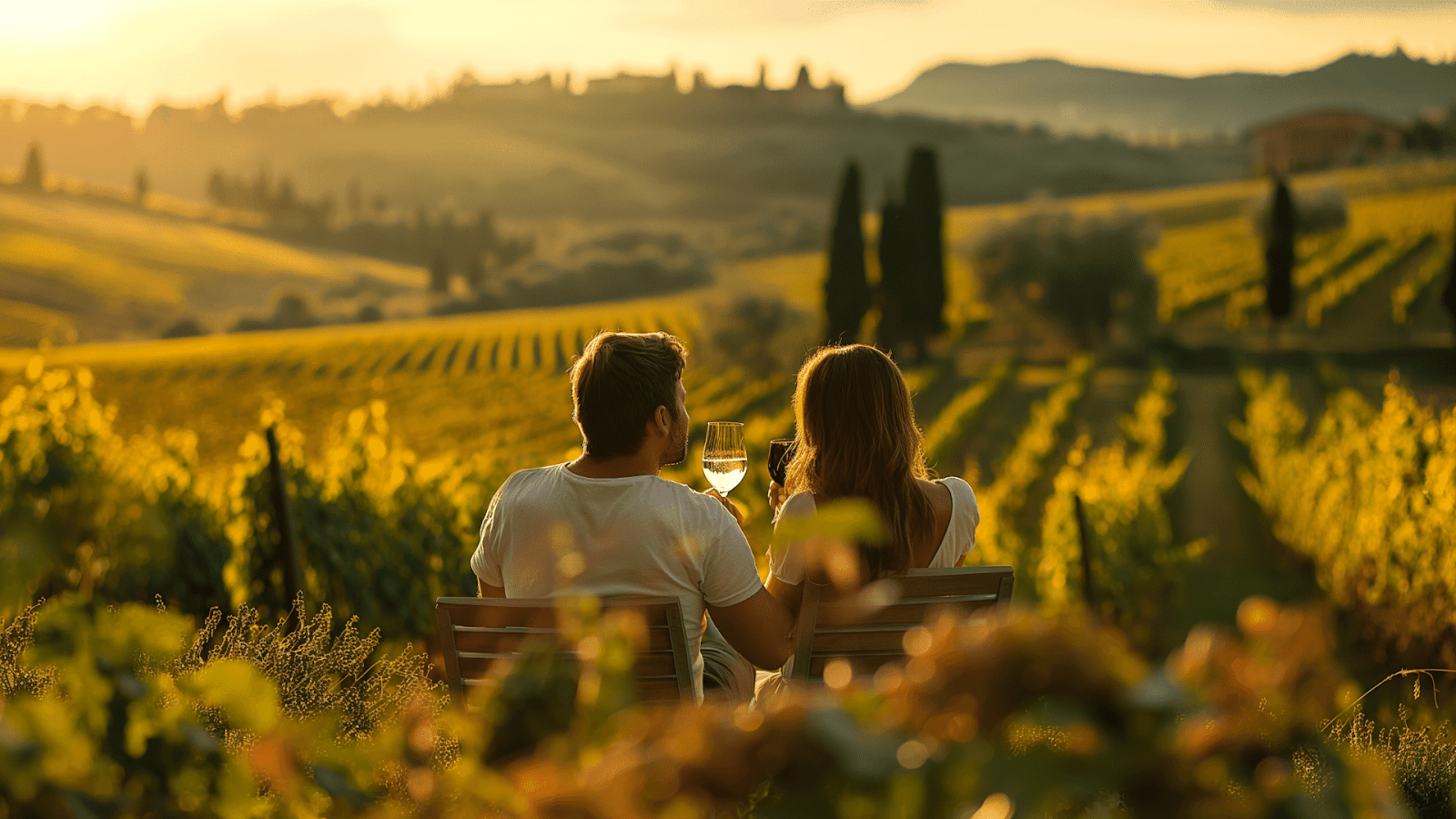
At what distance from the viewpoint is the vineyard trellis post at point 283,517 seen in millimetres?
4547

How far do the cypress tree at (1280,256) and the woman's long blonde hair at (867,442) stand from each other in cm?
3386

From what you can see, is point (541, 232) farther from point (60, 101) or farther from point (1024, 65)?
point (1024, 65)

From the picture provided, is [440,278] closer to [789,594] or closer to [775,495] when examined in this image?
[775,495]

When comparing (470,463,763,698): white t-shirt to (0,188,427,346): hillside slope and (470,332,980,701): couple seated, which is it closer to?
(470,332,980,701): couple seated

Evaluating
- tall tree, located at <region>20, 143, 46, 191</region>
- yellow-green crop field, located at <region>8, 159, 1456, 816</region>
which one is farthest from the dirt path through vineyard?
tall tree, located at <region>20, 143, 46, 191</region>

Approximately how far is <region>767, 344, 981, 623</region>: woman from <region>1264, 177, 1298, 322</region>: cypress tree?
3384cm

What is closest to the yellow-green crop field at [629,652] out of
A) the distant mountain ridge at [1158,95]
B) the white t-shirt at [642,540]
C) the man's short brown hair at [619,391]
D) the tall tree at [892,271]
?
the white t-shirt at [642,540]

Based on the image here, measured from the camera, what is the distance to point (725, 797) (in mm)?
664

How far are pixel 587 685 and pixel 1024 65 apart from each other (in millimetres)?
183527

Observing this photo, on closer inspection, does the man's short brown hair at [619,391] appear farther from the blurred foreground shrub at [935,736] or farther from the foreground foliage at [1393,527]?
the foreground foliage at [1393,527]

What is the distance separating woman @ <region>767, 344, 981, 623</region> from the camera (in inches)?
96.7

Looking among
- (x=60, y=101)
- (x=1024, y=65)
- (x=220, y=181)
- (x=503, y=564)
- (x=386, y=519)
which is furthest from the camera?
(x=1024, y=65)

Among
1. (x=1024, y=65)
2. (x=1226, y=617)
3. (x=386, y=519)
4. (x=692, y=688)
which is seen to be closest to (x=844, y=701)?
(x=692, y=688)

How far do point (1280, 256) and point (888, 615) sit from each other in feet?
118
